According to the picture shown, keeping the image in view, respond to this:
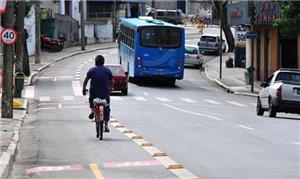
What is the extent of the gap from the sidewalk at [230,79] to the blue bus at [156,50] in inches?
156

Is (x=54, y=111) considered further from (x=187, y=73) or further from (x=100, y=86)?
(x=187, y=73)

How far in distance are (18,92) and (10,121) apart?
9.50 m

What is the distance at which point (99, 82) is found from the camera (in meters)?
16.4

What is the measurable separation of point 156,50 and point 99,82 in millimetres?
23230

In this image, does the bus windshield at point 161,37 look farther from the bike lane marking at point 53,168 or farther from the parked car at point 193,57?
the bike lane marking at point 53,168

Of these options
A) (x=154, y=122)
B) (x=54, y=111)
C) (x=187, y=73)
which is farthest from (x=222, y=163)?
(x=187, y=73)

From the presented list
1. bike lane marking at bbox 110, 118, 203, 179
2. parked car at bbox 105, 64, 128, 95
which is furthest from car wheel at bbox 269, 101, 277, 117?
parked car at bbox 105, 64, 128, 95

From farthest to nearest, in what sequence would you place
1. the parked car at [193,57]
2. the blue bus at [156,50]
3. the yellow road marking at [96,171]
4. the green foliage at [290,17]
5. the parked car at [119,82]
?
the parked car at [193,57], the blue bus at [156,50], the parked car at [119,82], the green foliage at [290,17], the yellow road marking at [96,171]

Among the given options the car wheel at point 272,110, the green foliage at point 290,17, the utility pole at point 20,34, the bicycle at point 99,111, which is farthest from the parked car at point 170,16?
the bicycle at point 99,111

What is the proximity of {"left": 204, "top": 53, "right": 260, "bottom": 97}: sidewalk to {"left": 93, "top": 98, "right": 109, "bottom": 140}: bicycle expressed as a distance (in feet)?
78.1

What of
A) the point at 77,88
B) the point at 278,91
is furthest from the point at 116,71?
the point at 278,91

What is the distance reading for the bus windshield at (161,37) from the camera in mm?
39156

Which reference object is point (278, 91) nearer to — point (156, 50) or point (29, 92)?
point (29, 92)

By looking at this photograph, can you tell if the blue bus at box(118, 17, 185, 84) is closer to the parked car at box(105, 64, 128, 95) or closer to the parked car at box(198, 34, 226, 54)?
the parked car at box(105, 64, 128, 95)
